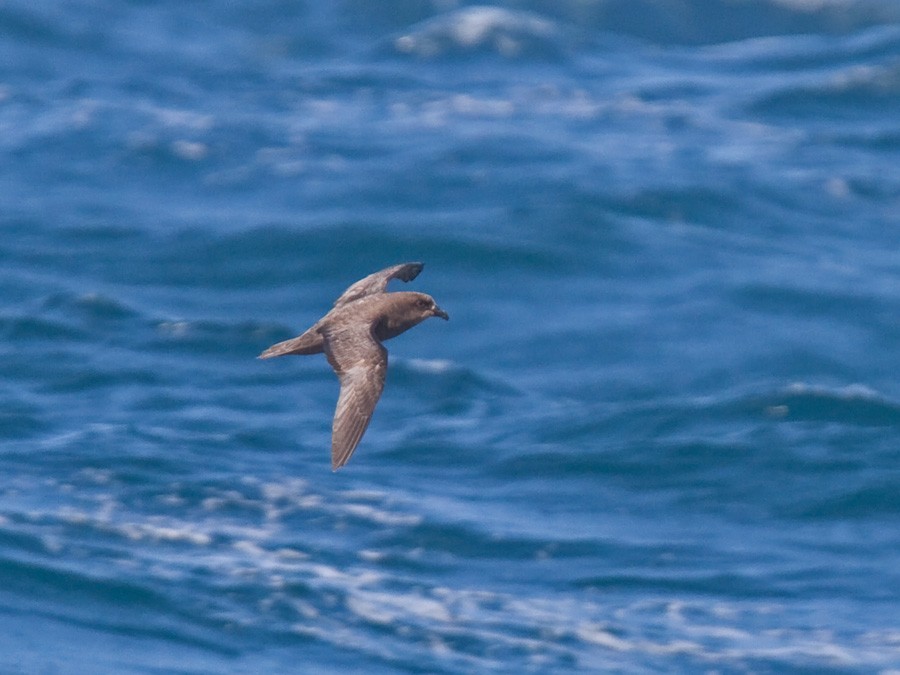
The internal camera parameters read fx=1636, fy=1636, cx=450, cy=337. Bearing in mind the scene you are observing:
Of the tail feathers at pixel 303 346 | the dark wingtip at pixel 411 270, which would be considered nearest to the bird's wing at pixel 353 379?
the tail feathers at pixel 303 346

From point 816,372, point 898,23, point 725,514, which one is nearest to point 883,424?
point 816,372

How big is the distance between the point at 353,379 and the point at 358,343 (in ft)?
2.17

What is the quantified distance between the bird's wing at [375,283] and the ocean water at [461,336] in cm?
937

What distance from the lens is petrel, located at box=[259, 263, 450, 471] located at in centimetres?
1201

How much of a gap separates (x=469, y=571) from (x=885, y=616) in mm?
6721

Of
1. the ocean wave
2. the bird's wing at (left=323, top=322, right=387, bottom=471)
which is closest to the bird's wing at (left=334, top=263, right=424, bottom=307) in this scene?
the bird's wing at (left=323, top=322, right=387, bottom=471)

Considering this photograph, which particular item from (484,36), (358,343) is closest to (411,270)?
(358,343)

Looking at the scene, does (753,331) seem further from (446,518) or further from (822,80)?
(822,80)

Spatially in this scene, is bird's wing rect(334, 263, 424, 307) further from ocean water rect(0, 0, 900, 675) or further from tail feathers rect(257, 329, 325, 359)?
ocean water rect(0, 0, 900, 675)

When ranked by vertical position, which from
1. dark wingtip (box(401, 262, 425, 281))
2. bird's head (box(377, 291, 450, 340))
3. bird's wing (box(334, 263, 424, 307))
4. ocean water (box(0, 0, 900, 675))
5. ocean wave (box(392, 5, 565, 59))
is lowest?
bird's head (box(377, 291, 450, 340))

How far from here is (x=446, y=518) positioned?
1112 inches

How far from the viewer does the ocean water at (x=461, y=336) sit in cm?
2534

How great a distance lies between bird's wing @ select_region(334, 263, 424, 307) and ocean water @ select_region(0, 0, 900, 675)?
937 cm

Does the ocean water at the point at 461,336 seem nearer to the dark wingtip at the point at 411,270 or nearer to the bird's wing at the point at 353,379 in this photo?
the dark wingtip at the point at 411,270
